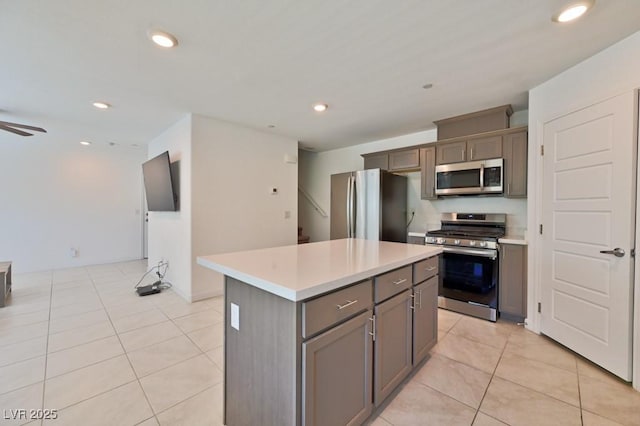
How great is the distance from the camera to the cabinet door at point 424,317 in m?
1.95

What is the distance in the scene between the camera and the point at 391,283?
1.68 metres

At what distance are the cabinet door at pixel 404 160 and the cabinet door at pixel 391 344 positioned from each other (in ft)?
8.24

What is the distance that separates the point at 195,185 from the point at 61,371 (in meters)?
2.19

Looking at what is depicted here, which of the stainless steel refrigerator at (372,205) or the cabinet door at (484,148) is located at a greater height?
the cabinet door at (484,148)

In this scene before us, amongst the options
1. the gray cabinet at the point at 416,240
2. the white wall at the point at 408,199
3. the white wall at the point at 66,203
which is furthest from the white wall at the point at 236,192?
the white wall at the point at 66,203

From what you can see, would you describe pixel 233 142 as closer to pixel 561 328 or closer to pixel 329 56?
pixel 329 56

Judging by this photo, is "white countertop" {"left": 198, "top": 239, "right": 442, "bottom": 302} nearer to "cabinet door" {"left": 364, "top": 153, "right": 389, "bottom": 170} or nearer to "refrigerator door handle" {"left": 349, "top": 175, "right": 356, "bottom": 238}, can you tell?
"refrigerator door handle" {"left": 349, "top": 175, "right": 356, "bottom": 238}

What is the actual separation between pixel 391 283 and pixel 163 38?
2.30 m

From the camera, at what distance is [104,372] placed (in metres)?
2.01

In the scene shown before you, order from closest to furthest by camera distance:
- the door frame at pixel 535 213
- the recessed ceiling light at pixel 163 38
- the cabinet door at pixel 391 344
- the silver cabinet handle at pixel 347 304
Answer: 1. the silver cabinet handle at pixel 347 304
2. the cabinet door at pixel 391 344
3. the recessed ceiling light at pixel 163 38
4. the door frame at pixel 535 213

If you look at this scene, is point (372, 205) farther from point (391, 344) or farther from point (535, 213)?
point (391, 344)

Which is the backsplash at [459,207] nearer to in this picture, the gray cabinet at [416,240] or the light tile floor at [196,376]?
the gray cabinet at [416,240]

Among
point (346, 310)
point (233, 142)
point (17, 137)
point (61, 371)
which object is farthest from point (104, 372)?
point (17, 137)

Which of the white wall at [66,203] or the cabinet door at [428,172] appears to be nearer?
the cabinet door at [428,172]
